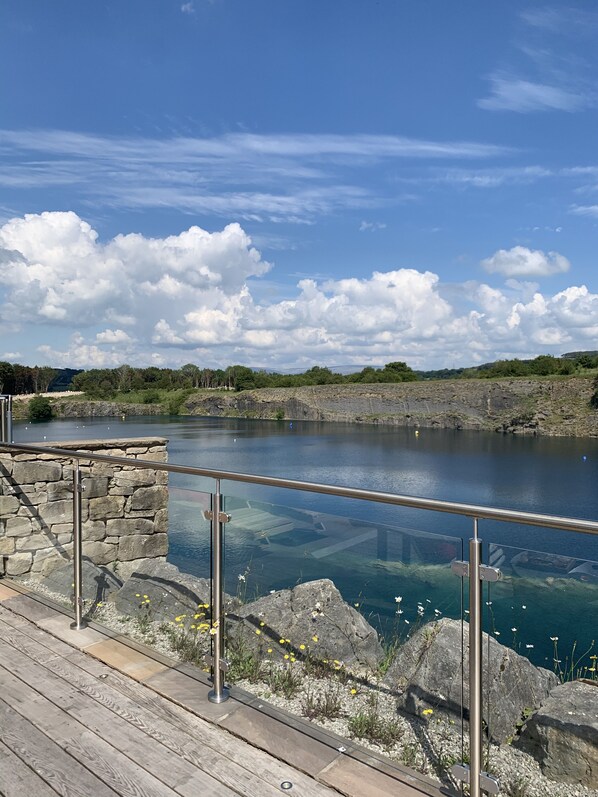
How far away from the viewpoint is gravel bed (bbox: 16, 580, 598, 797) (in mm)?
1670

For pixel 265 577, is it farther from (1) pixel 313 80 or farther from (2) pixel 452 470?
(2) pixel 452 470

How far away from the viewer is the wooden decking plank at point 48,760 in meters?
1.67

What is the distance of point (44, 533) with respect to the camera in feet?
12.6

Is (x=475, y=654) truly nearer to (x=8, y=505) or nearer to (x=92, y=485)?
(x=92, y=485)

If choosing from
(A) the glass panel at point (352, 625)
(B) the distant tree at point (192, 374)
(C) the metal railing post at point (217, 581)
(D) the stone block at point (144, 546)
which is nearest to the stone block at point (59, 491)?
(D) the stone block at point (144, 546)

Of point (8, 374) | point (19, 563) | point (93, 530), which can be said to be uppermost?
point (8, 374)

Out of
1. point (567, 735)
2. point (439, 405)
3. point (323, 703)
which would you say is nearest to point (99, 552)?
point (323, 703)

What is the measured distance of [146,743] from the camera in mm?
1888

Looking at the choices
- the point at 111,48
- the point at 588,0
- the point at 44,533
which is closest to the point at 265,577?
the point at 44,533

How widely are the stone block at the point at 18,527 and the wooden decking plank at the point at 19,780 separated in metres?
2.47

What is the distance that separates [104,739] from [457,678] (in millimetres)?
1208

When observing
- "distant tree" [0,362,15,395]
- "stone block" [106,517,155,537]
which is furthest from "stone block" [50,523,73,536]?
"distant tree" [0,362,15,395]

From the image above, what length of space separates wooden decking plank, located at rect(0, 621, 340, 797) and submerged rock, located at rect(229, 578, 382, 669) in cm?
42

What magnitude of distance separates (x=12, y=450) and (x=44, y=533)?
688mm
